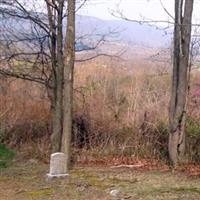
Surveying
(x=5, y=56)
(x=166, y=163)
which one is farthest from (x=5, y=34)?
(x=166, y=163)

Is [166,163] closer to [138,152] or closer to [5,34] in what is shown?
[138,152]

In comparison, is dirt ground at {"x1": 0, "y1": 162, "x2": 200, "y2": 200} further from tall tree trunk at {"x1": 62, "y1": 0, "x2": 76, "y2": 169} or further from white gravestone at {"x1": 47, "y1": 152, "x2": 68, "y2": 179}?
tall tree trunk at {"x1": 62, "y1": 0, "x2": 76, "y2": 169}

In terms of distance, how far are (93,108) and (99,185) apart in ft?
15.3

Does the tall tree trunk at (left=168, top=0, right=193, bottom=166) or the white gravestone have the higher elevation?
the tall tree trunk at (left=168, top=0, right=193, bottom=166)

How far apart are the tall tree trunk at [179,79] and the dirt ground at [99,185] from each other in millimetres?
893

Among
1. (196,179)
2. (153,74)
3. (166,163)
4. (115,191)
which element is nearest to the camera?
(115,191)

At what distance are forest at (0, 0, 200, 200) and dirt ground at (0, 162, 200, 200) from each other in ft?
0.06

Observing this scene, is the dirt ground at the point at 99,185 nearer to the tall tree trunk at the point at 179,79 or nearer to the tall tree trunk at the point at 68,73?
the tall tree trunk at the point at 68,73

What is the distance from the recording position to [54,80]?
12258 millimetres

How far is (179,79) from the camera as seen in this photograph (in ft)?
35.2

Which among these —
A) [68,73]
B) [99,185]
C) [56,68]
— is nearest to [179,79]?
[68,73]

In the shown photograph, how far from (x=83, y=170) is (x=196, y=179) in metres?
2.34

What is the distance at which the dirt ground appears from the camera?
26.3 feet

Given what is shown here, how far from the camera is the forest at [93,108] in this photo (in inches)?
370
